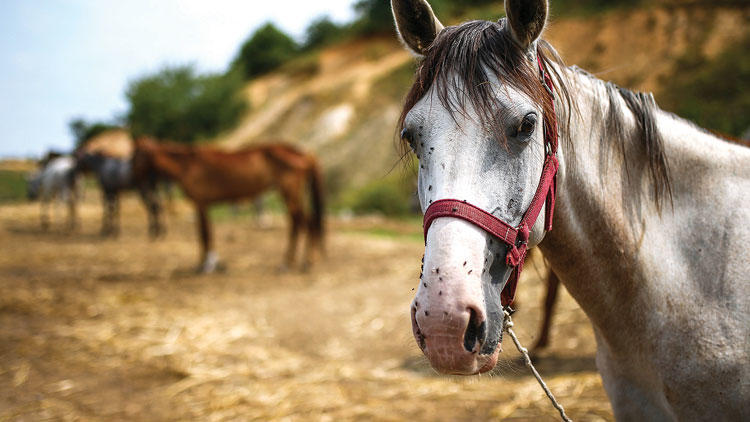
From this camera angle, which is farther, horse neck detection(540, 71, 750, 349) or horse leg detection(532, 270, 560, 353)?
horse leg detection(532, 270, 560, 353)

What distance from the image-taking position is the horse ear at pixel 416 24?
1604 mm

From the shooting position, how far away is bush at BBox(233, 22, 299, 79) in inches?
1820

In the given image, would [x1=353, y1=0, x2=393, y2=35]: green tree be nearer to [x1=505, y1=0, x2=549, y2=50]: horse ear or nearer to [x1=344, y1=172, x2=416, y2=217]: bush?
[x1=344, y1=172, x2=416, y2=217]: bush

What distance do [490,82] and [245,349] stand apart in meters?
4.10

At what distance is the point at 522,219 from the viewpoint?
1353 millimetres

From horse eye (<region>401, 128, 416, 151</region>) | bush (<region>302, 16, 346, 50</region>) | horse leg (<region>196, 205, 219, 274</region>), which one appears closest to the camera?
horse eye (<region>401, 128, 416, 151</region>)

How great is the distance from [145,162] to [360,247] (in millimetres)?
5140

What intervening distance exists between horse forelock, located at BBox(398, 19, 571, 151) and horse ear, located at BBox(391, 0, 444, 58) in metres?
0.11

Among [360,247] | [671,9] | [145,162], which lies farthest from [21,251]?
[671,9]

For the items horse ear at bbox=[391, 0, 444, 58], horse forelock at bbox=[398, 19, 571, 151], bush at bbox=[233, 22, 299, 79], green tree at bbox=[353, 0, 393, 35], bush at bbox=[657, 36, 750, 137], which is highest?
bush at bbox=[233, 22, 299, 79]

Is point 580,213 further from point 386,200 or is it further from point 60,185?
point 60,185

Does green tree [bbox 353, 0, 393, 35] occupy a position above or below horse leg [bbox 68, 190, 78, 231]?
above

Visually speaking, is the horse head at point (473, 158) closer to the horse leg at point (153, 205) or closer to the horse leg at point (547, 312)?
the horse leg at point (547, 312)

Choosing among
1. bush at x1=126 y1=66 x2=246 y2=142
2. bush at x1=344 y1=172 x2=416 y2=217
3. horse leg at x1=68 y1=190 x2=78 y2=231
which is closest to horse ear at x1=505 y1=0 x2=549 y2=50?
bush at x1=344 y1=172 x2=416 y2=217
